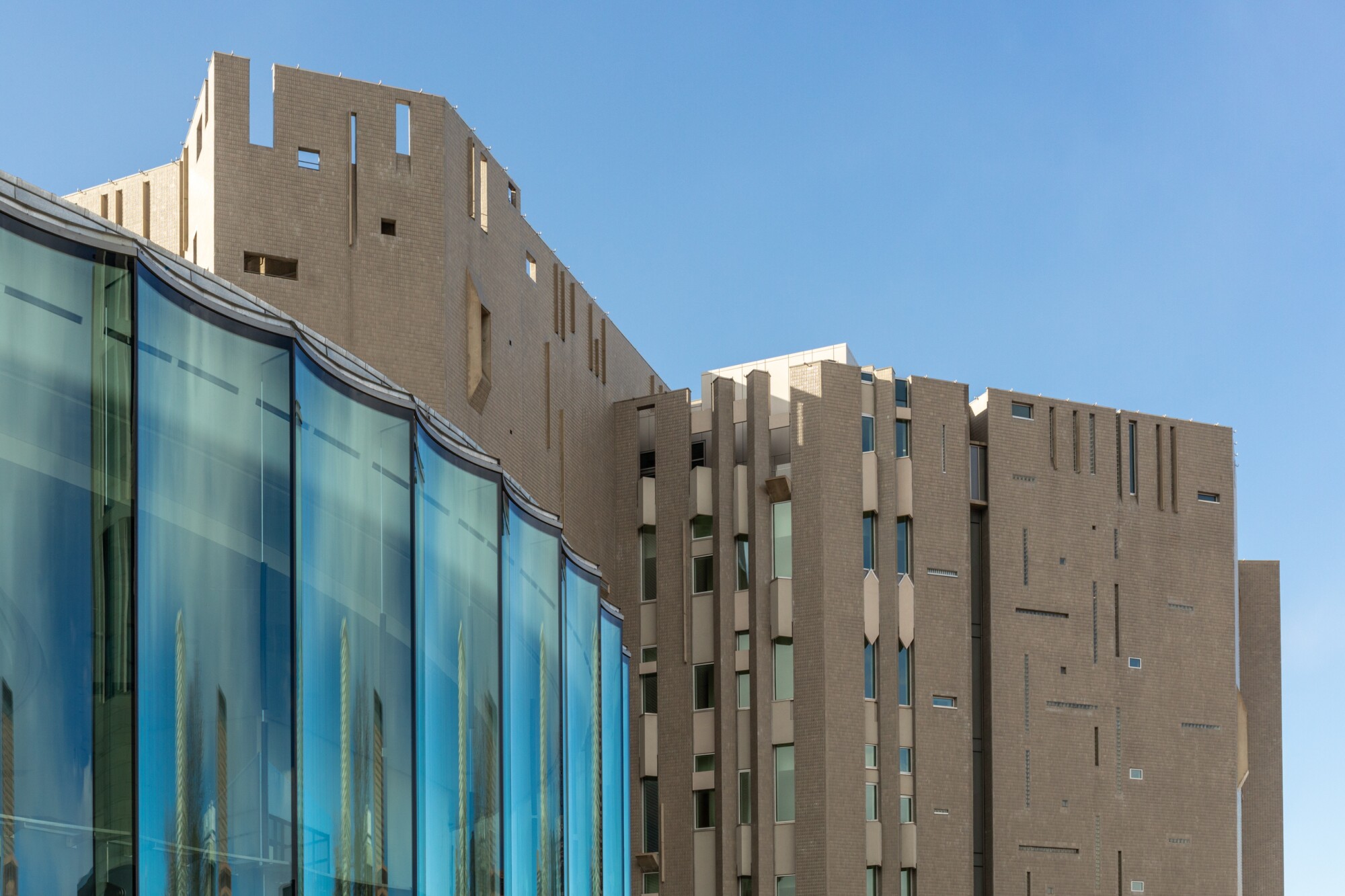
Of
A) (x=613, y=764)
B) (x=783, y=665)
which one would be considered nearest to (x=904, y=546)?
(x=783, y=665)

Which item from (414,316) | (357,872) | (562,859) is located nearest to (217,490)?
(357,872)

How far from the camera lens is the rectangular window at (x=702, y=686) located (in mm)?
43000

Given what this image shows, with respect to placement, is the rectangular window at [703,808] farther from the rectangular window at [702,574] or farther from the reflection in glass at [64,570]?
the reflection in glass at [64,570]

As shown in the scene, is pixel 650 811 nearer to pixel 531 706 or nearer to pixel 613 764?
pixel 613 764

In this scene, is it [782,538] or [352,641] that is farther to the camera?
[782,538]

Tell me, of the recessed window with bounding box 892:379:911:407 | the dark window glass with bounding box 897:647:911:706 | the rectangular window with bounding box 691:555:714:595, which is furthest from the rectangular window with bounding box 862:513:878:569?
the rectangular window with bounding box 691:555:714:595

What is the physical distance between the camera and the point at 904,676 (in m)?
42.8

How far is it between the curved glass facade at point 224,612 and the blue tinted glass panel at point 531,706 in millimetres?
472

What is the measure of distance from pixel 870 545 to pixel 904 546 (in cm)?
97

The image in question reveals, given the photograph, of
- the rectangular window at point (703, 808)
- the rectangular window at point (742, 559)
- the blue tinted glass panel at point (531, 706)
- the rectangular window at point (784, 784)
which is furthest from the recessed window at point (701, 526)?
the blue tinted glass panel at point (531, 706)

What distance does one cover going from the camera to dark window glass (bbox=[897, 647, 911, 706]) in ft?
140

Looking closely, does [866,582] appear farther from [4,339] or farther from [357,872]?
[4,339]

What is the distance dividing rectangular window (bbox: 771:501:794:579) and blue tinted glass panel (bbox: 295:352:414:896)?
26.1 meters

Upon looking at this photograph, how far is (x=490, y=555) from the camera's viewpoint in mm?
19562
